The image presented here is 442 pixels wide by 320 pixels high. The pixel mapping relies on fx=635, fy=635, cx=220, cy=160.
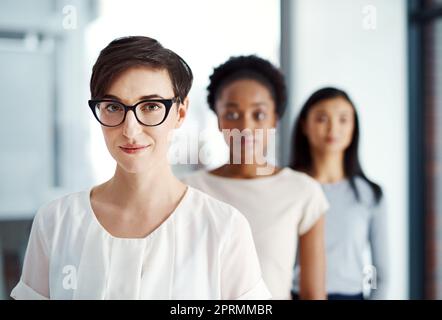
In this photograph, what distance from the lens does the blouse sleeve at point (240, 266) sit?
1.22 m

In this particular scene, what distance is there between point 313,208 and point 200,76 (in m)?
0.38

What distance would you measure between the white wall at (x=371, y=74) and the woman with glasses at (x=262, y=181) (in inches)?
3.9

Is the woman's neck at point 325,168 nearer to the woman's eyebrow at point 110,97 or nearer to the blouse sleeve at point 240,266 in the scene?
the blouse sleeve at point 240,266

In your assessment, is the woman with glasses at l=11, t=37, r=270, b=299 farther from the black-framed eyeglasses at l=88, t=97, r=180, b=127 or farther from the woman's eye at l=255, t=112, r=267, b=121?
the woman's eye at l=255, t=112, r=267, b=121

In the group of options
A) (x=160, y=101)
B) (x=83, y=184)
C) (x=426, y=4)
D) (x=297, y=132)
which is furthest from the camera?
(x=426, y=4)

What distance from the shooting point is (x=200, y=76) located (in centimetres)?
135

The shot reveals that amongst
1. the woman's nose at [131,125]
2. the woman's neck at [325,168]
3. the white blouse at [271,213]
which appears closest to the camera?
the woman's nose at [131,125]

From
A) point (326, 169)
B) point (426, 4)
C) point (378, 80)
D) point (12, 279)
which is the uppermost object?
point (426, 4)

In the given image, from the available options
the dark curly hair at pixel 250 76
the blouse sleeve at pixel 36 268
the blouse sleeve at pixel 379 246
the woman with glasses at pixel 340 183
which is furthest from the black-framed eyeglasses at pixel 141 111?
the blouse sleeve at pixel 379 246

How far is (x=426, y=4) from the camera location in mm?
1694

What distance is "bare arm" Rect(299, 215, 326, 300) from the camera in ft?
4.60

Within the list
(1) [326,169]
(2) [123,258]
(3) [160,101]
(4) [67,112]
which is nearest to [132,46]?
(3) [160,101]

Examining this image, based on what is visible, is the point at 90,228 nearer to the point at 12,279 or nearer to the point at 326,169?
the point at 12,279

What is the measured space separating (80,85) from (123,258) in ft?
1.34
